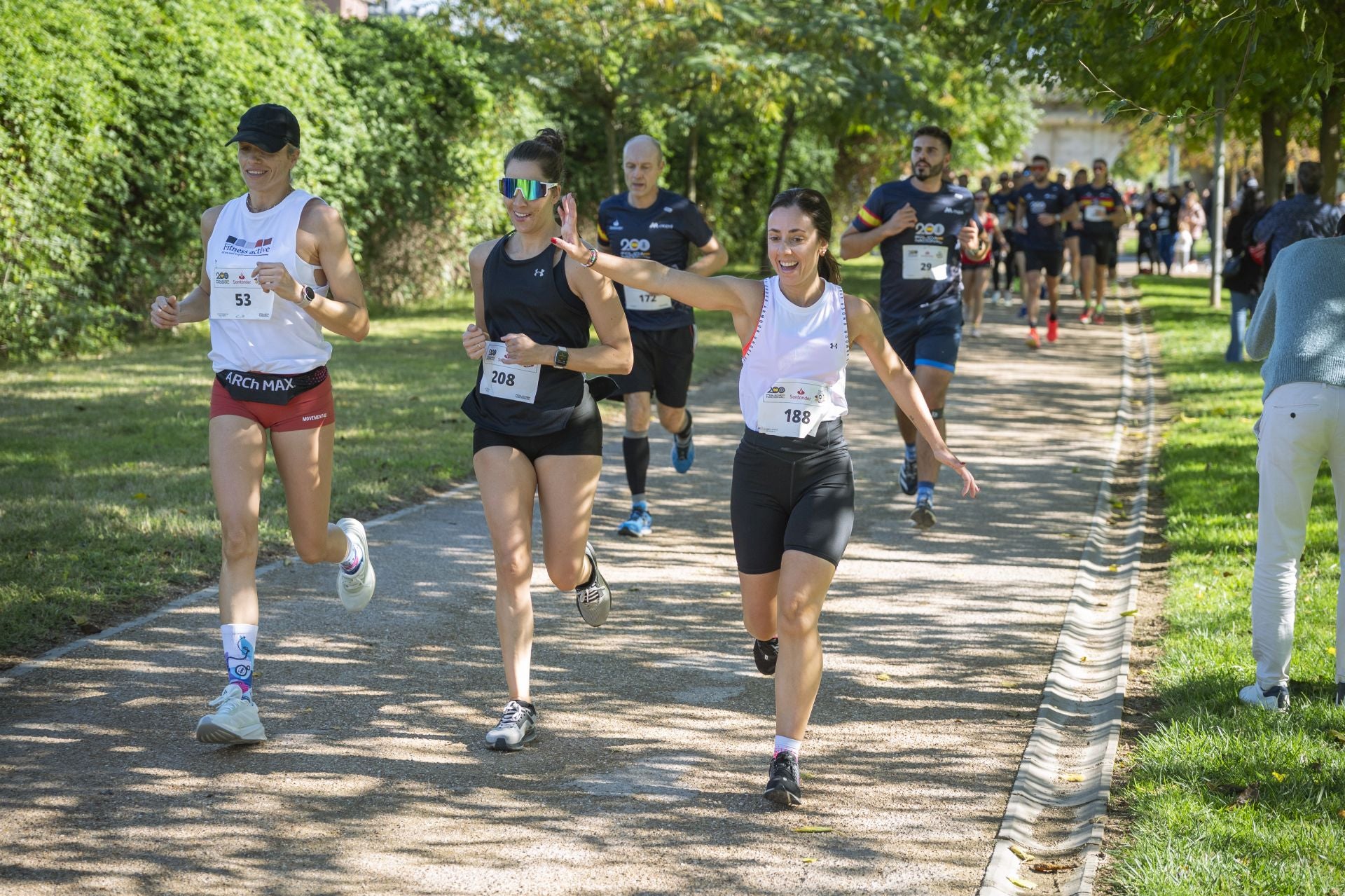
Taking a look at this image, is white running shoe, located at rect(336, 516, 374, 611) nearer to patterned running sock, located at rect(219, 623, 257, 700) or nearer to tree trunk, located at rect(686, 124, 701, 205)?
patterned running sock, located at rect(219, 623, 257, 700)

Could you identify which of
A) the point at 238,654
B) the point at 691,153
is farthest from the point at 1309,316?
the point at 691,153

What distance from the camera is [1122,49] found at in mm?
10094

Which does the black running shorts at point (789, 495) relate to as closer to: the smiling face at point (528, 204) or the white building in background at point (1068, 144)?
the smiling face at point (528, 204)

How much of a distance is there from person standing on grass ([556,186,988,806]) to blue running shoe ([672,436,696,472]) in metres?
4.35

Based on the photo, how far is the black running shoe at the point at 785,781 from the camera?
14.9 ft

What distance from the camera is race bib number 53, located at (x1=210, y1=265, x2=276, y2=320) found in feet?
16.7

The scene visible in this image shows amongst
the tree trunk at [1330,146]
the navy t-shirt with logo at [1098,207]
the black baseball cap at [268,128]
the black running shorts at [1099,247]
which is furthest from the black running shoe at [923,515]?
→ the black running shorts at [1099,247]

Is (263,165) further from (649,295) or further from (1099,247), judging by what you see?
(1099,247)

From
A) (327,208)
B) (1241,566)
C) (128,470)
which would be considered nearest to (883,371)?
(327,208)

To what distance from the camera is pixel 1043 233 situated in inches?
716

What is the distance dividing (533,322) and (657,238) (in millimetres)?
A: 3277

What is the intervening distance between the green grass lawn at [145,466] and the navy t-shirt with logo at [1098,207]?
21.3 ft

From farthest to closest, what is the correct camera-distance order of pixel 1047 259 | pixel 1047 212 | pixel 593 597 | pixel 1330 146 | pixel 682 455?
1. pixel 1047 259
2. pixel 1047 212
3. pixel 1330 146
4. pixel 682 455
5. pixel 593 597

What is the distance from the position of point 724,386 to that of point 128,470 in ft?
23.0
